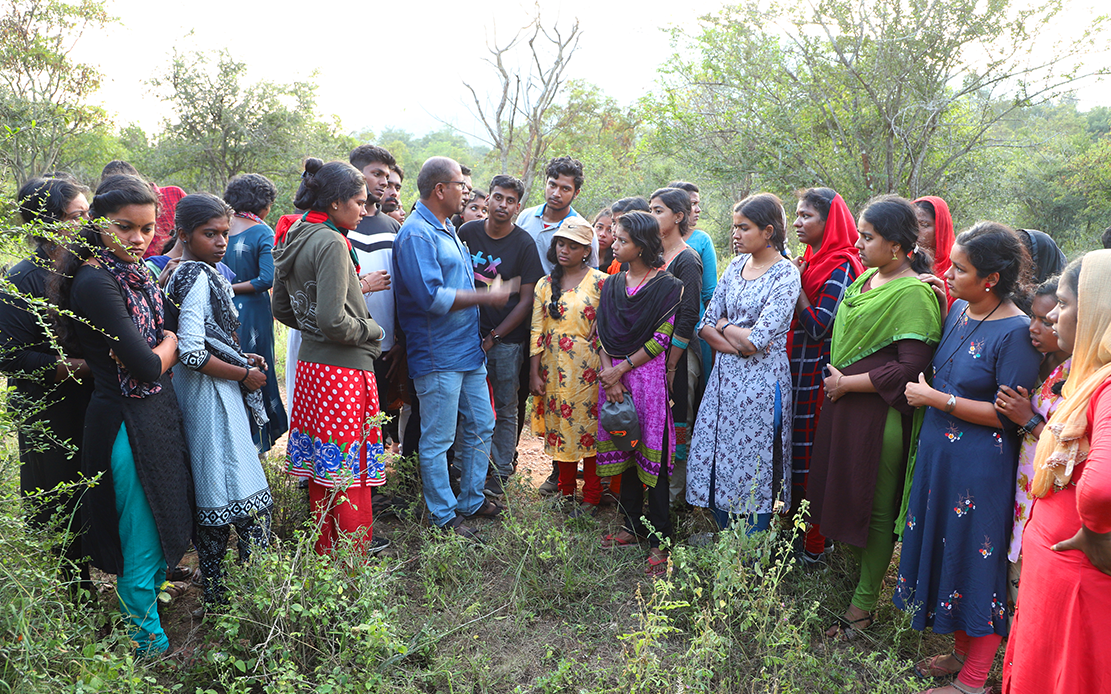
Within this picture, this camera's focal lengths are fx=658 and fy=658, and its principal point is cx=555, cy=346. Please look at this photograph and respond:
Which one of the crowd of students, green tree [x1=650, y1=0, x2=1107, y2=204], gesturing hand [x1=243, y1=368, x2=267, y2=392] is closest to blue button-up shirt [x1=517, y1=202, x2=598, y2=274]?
the crowd of students

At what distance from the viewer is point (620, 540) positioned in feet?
12.0

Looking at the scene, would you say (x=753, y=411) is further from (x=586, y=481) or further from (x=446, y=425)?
(x=446, y=425)

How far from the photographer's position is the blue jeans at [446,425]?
143 inches

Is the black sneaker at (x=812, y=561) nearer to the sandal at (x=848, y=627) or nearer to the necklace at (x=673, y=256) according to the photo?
the sandal at (x=848, y=627)

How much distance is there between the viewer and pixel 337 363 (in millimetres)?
3025

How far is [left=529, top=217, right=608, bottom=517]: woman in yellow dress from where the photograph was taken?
387cm

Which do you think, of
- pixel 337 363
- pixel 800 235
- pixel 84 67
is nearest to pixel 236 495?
pixel 337 363

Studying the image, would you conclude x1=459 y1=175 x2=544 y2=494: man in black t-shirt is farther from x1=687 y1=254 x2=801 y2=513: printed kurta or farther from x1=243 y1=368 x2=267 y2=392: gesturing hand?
x1=243 y1=368 x2=267 y2=392: gesturing hand

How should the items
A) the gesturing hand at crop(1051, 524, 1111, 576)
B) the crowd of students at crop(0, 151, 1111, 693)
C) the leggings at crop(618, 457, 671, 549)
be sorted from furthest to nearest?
the leggings at crop(618, 457, 671, 549)
the crowd of students at crop(0, 151, 1111, 693)
the gesturing hand at crop(1051, 524, 1111, 576)

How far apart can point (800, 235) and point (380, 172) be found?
2.62 m

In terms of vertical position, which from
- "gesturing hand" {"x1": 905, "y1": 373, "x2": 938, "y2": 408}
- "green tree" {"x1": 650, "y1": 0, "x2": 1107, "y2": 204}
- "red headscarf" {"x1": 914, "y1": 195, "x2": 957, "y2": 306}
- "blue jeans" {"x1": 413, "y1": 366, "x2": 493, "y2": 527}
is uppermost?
"green tree" {"x1": 650, "y1": 0, "x2": 1107, "y2": 204}

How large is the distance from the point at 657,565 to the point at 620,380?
1.00 m

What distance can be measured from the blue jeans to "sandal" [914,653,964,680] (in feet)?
7.57

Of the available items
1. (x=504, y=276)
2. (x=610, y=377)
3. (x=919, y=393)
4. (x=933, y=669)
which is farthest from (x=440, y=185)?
(x=933, y=669)
